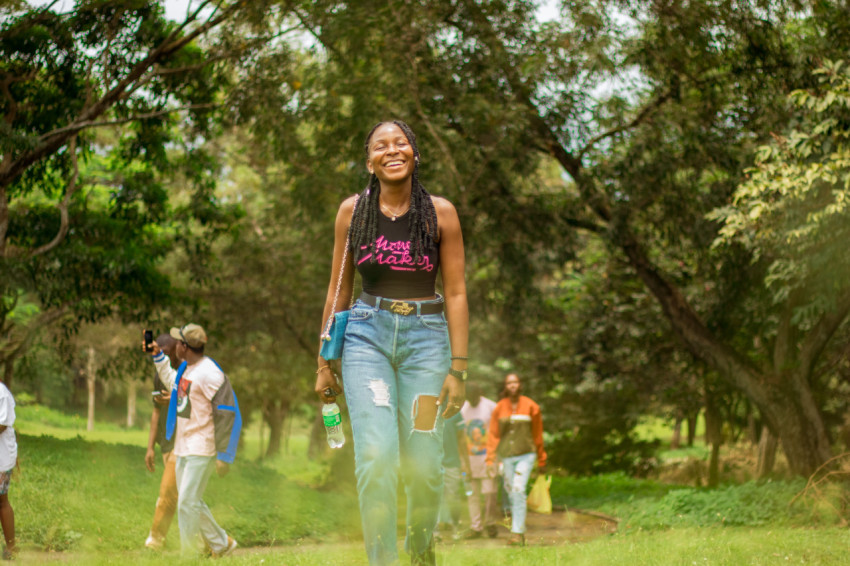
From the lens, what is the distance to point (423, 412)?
4023 millimetres

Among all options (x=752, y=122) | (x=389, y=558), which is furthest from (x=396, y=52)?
(x=389, y=558)

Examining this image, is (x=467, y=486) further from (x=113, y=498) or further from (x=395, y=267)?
(x=395, y=267)

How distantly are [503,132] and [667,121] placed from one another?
2.41 m

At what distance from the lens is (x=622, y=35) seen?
12.1 meters

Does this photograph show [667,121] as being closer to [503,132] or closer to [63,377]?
[503,132]

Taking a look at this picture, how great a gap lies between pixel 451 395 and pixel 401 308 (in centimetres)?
47

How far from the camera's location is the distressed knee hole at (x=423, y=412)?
4023 millimetres

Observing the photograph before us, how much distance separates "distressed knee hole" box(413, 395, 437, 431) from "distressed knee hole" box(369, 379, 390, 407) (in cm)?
15

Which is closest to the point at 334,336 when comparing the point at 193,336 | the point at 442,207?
the point at 442,207

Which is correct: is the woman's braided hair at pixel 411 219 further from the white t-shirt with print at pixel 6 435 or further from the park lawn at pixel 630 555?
the white t-shirt with print at pixel 6 435

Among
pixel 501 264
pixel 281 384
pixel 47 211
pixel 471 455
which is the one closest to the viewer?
pixel 471 455

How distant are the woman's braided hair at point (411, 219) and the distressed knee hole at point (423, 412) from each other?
2.11 feet

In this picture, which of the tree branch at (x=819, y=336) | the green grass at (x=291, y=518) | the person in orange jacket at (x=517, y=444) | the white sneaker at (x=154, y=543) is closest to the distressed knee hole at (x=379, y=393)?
the green grass at (x=291, y=518)

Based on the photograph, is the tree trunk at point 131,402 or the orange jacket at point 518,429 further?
the tree trunk at point 131,402
